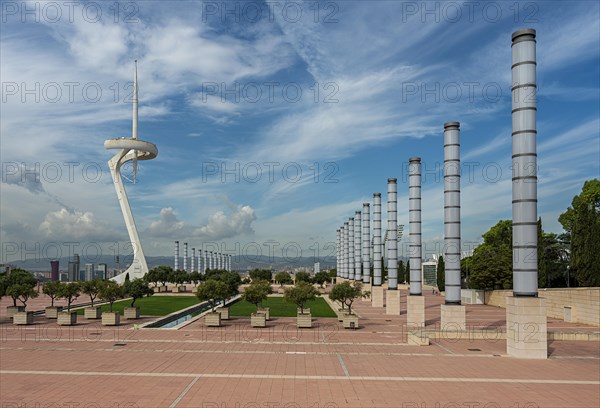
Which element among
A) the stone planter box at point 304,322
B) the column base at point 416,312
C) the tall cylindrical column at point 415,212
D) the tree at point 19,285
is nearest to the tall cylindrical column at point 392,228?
the tall cylindrical column at point 415,212

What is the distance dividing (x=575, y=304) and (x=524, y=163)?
51.9 ft

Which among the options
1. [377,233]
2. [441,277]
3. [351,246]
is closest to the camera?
[377,233]

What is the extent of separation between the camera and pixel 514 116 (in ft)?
65.9

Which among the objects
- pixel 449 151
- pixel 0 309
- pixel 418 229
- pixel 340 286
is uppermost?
pixel 449 151

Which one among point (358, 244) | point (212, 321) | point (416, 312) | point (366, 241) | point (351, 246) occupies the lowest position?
point (212, 321)

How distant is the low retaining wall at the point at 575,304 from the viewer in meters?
28.8

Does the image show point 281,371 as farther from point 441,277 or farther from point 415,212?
point 441,277

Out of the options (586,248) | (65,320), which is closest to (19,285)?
(65,320)

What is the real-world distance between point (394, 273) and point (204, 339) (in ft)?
61.8

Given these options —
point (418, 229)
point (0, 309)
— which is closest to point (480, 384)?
point (418, 229)

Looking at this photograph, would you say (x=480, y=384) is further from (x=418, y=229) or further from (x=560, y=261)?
(x=560, y=261)

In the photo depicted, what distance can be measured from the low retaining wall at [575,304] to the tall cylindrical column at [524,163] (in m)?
12.4

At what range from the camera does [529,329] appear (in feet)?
60.7

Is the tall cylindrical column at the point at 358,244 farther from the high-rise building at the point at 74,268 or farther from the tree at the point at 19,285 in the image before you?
the high-rise building at the point at 74,268
